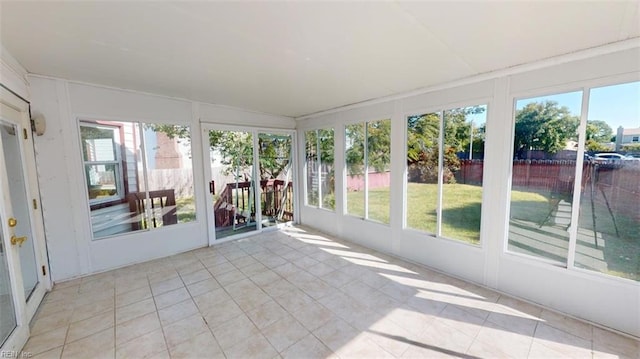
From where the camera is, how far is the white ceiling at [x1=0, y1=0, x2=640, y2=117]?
1.56 meters

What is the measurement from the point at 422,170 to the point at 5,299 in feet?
14.5

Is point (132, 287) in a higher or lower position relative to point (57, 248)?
lower

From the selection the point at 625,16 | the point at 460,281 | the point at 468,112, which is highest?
the point at 625,16

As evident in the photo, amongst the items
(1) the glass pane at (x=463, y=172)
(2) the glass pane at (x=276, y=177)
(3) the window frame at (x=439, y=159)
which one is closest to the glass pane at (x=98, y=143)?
(2) the glass pane at (x=276, y=177)

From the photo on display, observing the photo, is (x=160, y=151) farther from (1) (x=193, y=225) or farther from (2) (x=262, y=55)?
(2) (x=262, y=55)

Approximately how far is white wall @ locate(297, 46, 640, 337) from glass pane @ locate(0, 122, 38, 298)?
4.22 metres

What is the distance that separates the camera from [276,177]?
5.48m

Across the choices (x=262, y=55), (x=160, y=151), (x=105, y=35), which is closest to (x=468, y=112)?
(x=262, y=55)

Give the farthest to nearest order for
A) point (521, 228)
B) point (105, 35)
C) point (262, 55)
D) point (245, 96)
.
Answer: point (245, 96) < point (521, 228) < point (262, 55) < point (105, 35)

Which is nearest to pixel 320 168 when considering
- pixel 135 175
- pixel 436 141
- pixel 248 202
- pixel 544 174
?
pixel 248 202

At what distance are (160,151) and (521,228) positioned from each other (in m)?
4.94

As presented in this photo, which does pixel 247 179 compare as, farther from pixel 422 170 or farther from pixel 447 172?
pixel 447 172

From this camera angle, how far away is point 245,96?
147 inches

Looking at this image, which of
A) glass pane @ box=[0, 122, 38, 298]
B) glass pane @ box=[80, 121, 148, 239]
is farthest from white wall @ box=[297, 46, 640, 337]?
glass pane @ box=[0, 122, 38, 298]
